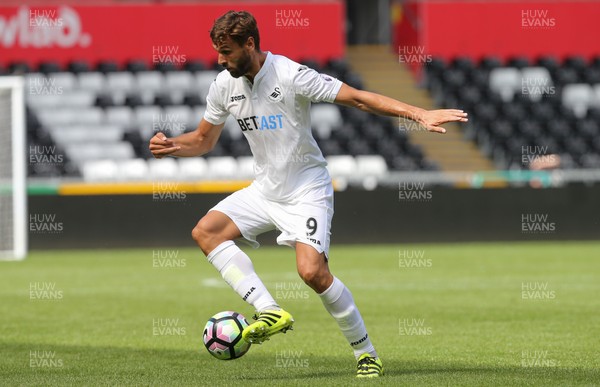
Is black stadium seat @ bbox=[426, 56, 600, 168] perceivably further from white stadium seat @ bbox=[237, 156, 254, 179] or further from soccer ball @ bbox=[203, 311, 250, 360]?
soccer ball @ bbox=[203, 311, 250, 360]

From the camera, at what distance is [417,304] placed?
43.2 feet

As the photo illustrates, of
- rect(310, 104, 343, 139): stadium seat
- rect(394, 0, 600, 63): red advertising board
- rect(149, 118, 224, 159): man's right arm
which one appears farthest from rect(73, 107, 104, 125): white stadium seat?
rect(149, 118, 224, 159): man's right arm

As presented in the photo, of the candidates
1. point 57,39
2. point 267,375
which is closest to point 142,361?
point 267,375

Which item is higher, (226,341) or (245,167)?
(226,341)

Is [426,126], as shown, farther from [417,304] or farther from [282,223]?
[417,304]

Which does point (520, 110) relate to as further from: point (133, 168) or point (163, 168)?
point (133, 168)

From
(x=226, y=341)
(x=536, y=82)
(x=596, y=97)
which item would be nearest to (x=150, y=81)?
(x=536, y=82)

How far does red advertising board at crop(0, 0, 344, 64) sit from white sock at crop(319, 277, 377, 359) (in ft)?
68.1

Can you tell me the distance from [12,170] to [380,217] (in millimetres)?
6999

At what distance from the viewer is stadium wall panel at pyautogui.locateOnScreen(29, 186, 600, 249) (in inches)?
852

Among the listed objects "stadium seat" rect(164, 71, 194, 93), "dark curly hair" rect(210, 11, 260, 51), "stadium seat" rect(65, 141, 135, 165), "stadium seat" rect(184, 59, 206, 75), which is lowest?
"stadium seat" rect(65, 141, 135, 165)

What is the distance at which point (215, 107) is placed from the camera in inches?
318

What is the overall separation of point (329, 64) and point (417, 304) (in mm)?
16645

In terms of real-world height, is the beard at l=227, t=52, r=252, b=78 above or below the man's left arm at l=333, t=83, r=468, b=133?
above
